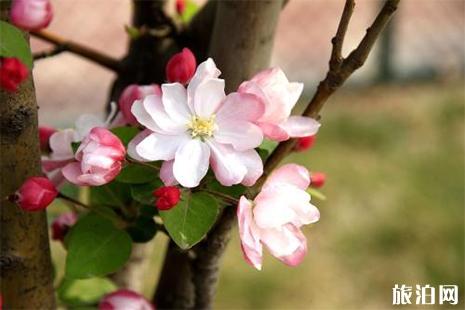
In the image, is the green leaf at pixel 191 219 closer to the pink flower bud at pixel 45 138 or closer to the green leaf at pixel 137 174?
the green leaf at pixel 137 174

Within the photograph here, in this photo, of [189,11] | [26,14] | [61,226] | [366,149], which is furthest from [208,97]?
[366,149]

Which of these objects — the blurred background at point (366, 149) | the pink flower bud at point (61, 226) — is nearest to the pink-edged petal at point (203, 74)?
the pink flower bud at point (61, 226)

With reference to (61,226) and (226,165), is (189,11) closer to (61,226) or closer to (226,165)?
(61,226)

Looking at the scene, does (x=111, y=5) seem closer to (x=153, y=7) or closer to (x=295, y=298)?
(x=295, y=298)

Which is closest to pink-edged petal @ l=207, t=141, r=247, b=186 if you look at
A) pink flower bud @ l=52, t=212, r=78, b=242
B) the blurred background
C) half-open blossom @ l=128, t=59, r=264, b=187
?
half-open blossom @ l=128, t=59, r=264, b=187

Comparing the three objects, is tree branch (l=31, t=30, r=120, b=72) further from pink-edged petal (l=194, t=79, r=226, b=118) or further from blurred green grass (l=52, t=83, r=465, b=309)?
blurred green grass (l=52, t=83, r=465, b=309)
